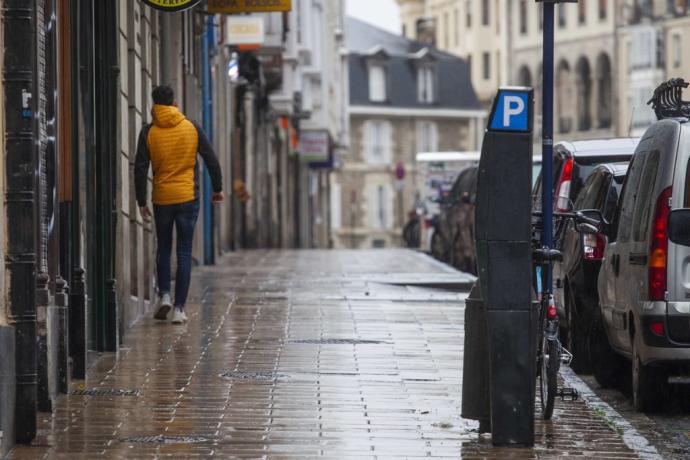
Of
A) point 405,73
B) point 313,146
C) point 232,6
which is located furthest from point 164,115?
point 405,73

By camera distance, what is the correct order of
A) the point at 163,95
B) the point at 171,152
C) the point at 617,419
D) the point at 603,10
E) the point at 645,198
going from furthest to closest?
the point at 603,10 → the point at 171,152 → the point at 163,95 → the point at 645,198 → the point at 617,419

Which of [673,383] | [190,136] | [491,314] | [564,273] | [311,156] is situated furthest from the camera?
[311,156]

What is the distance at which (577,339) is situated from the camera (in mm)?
14789

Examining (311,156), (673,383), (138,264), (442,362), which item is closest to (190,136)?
(138,264)

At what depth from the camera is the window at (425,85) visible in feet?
378

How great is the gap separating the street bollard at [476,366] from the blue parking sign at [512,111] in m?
0.84

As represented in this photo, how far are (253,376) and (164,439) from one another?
9.56ft

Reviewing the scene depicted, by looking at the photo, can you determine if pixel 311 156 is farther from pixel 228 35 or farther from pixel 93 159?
pixel 93 159

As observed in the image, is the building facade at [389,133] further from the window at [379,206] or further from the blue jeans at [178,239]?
the blue jeans at [178,239]

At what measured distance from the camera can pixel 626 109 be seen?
4259 inches

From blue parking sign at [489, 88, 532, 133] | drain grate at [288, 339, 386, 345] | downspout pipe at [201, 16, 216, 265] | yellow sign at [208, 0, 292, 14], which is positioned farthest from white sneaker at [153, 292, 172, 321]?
downspout pipe at [201, 16, 216, 265]

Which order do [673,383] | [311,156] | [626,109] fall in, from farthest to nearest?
[626,109]
[311,156]
[673,383]

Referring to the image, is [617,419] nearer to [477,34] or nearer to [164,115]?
[164,115]

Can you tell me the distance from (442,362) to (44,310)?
12.9 feet
